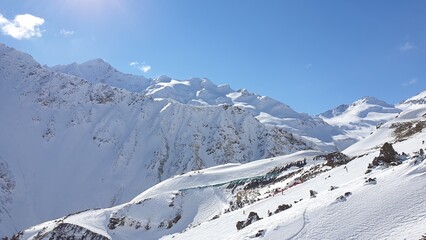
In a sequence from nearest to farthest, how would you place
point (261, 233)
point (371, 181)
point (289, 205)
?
point (261, 233)
point (371, 181)
point (289, 205)

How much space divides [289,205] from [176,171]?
9753 cm

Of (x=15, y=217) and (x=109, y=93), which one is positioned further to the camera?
(x=109, y=93)

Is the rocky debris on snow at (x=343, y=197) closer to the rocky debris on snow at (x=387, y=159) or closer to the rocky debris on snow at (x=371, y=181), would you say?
the rocky debris on snow at (x=371, y=181)

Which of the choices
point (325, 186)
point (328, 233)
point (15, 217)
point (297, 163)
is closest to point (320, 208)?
point (328, 233)

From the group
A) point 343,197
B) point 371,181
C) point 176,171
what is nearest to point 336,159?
point 371,181

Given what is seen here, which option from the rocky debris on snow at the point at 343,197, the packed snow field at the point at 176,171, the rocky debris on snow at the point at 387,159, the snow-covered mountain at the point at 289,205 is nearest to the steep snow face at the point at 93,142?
the packed snow field at the point at 176,171

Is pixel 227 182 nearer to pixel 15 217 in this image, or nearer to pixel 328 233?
pixel 328 233

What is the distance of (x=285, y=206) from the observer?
19391 millimetres

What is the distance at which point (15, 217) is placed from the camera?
95938mm

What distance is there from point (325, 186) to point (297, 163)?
81.5 ft

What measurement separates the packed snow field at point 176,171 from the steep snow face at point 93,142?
36 cm

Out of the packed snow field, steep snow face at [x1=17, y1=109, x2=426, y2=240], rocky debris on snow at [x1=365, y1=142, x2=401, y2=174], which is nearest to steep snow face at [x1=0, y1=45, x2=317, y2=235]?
the packed snow field

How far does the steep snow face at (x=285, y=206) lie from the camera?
13.6 m

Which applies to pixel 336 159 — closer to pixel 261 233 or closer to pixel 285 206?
pixel 285 206
